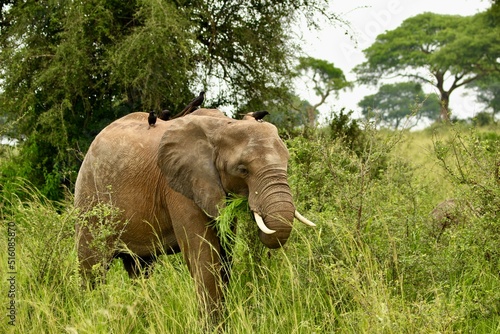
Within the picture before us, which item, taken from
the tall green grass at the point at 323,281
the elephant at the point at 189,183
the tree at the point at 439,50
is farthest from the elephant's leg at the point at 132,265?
the tree at the point at 439,50

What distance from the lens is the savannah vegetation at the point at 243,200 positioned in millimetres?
4676

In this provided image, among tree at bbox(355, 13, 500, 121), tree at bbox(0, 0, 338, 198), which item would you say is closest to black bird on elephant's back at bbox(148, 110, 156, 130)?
tree at bbox(0, 0, 338, 198)

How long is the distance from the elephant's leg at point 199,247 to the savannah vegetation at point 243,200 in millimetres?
120

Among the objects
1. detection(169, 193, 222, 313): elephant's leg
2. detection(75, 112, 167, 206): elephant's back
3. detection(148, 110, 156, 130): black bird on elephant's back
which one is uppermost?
detection(148, 110, 156, 130): black bird on elephant's back

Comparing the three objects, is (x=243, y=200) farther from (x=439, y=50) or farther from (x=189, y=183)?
(x=439, y=50)

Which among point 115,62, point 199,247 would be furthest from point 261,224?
point 115,62

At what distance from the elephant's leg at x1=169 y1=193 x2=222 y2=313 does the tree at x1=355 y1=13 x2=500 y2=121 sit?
31.4m

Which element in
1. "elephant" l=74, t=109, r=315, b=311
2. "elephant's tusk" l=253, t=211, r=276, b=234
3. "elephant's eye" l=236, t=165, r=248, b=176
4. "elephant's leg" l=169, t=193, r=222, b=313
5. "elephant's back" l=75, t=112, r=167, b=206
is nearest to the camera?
"elephant's tusk" l=253, t=211, r=276, b=234

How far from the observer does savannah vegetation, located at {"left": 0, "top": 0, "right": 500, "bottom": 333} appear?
4676mm

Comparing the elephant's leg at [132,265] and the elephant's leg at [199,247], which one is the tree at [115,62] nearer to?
the elephant's leg at [132,265]

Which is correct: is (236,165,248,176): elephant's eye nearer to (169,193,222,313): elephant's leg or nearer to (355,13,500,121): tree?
(169,193,222,313): elephant's leg

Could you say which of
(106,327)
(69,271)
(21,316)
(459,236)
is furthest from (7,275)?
(459,236)

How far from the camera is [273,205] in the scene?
4406 mm

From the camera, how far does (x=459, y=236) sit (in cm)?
560
